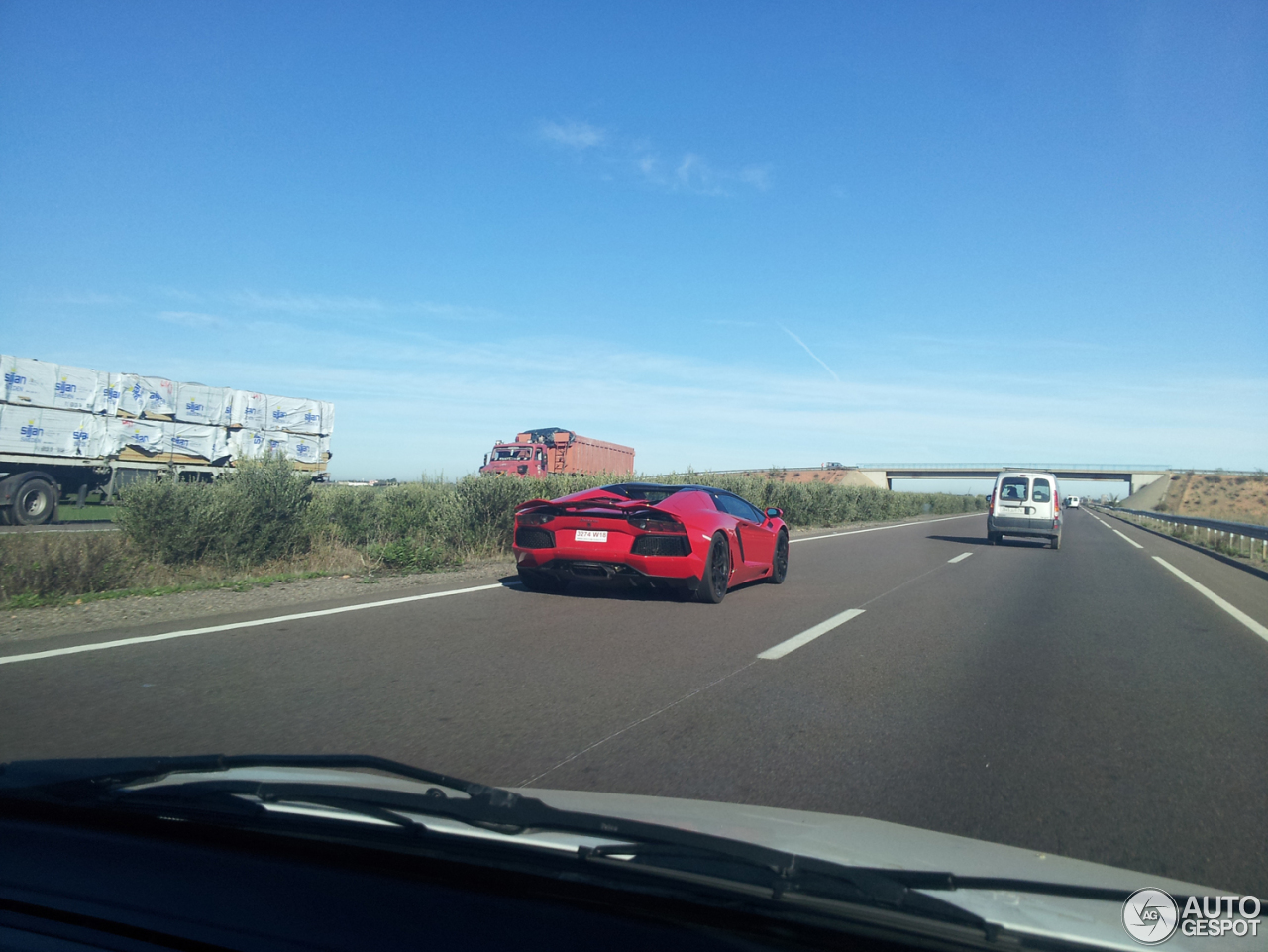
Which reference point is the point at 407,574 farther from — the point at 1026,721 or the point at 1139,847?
the point at 1139,847

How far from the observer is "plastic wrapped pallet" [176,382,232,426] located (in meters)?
22.5

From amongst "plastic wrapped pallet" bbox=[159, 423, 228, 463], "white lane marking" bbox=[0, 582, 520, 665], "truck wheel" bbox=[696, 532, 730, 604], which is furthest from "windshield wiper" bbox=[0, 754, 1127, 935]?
"plastic wrapped pallet" bbox=[159, 423, 228, 463]

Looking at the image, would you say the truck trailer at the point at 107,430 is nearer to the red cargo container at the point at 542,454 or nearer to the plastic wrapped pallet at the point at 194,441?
the plastic wrapped pallet at the point at 194,441

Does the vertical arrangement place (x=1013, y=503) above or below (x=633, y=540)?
above

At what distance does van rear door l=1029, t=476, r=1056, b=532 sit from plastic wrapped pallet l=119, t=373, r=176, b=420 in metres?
23.7

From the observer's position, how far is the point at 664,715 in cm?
481

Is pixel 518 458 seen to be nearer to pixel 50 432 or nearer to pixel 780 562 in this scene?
pixel 50 432

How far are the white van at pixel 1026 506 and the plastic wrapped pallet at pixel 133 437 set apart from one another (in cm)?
2296

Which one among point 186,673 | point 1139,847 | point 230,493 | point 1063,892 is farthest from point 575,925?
point 230,493

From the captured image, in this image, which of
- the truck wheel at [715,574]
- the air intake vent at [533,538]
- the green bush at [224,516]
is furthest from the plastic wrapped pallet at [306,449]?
the truck wheel at [715,574]

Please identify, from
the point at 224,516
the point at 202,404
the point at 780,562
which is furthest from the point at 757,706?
the point at 202,404

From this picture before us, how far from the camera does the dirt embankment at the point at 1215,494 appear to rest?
3381 inches

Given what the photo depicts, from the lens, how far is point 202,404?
23.0 meters

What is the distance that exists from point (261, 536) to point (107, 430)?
1204 centimetres
